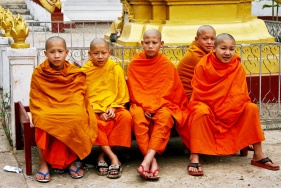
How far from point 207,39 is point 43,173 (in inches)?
83.6

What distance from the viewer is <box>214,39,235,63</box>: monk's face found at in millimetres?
5504

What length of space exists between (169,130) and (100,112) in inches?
26.6

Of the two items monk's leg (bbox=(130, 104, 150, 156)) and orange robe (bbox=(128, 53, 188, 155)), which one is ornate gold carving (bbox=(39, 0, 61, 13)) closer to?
orange robe (bbox=(128, 53, 188, 155))

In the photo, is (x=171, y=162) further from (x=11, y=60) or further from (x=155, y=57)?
(x=11, y=60)

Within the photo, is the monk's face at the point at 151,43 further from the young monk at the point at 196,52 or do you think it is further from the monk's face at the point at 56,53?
the monk's face at the point at 56,53

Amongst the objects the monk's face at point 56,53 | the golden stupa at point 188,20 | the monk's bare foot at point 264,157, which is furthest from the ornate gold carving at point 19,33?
the monk's bare foot at point 264,157

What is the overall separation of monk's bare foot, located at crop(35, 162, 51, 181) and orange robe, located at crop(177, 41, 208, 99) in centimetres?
172

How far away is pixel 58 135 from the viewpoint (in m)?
5.18

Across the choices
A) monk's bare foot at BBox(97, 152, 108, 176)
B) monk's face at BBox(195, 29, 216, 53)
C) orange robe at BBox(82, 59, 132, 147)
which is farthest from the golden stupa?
monk's bare foot at BBox(97, 152, 108, 176)

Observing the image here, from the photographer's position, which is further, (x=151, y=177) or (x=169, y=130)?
(x=169, y=130)

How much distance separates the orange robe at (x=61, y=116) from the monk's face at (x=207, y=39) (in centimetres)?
136

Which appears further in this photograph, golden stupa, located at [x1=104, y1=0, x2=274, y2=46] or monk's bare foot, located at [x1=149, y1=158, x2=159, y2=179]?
golden stupa, located at [x1=104, y1=0, x2=274, y2=46]

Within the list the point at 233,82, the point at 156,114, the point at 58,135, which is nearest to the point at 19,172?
the point at 58,135

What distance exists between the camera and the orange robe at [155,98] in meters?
5.42
